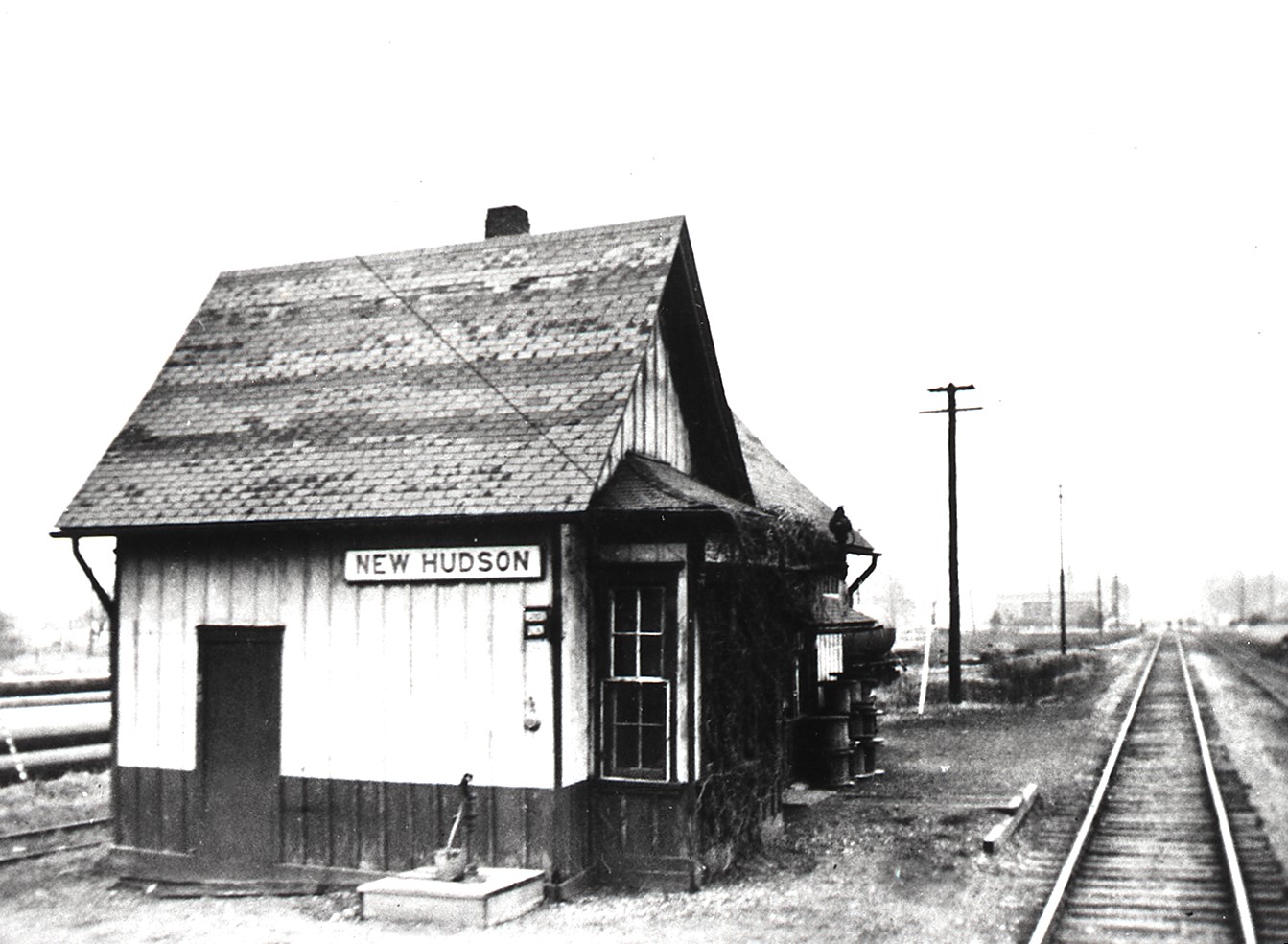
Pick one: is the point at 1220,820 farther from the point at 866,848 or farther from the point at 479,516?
the point at 479,516

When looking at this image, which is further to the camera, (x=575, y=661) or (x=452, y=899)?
(x=575, y=661)

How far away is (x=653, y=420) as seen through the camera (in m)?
11.9

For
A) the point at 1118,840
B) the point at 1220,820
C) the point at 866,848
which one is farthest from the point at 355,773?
the point at 1220,820

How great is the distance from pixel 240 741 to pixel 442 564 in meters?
2.64

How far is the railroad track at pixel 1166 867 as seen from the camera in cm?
884

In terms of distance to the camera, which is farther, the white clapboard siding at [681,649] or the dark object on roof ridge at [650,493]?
the white clapboard siding at [681,649]

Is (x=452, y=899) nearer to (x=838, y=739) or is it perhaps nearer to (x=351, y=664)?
(x=351, y=664)

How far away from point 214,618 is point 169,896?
2.39 m

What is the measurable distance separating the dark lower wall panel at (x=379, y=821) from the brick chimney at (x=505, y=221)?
6978mm

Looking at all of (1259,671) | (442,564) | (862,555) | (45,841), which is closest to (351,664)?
(442,564)

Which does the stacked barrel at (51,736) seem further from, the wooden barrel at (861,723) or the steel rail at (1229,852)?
the steel rail at (1229,852)

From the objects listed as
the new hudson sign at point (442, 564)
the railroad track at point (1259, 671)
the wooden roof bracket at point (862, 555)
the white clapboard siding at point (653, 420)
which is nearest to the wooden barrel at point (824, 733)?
the wooden roof bracket at point (862, 555)

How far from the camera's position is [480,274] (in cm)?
1289

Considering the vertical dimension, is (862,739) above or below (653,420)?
below
